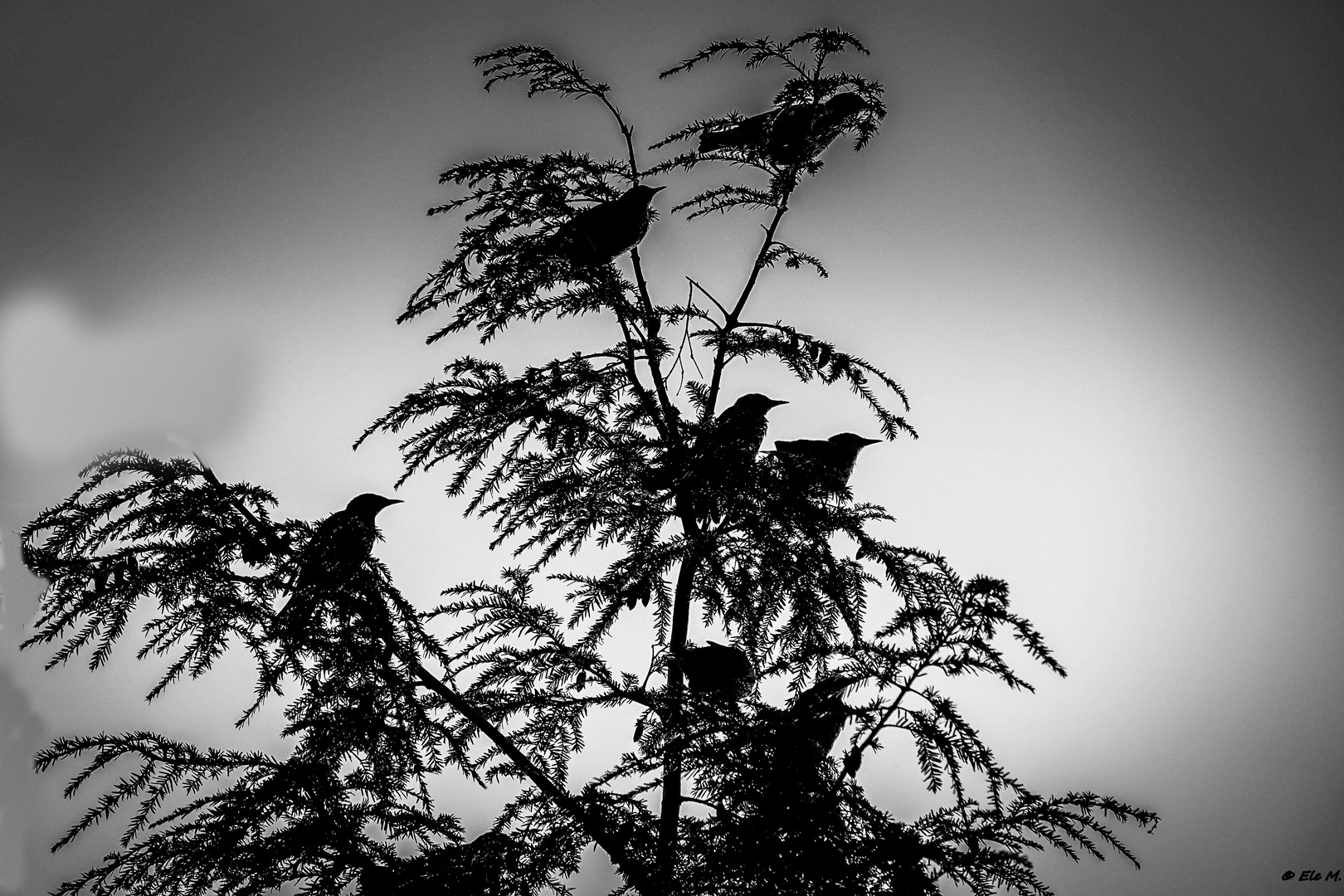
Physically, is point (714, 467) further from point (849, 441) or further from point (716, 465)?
point (849, 441)

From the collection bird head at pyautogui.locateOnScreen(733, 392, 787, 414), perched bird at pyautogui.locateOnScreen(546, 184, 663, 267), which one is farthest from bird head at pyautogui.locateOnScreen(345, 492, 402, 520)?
bird head at pyautogui.locateOnScreen(733, 392, 787, 414)

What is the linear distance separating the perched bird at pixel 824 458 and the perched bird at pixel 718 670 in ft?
1.07

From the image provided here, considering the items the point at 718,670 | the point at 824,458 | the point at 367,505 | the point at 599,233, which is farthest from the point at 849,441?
the point at 367,505

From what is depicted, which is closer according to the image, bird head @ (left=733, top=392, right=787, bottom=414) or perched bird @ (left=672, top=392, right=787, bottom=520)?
perched bird @ (left=672, top=392, right=787, bottom=520)

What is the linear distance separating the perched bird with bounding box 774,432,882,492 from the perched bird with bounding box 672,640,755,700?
0.33m

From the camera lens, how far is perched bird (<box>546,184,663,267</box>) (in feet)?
4.58

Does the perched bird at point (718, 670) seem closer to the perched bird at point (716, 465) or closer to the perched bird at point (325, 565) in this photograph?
the perched bird at point (716, 465)

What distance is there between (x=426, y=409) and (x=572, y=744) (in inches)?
26.5

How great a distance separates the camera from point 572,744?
1.43m

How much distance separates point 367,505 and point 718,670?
667 millimetres

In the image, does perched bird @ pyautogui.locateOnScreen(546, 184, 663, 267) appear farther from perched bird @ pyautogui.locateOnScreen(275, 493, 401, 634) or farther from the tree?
perched bird @ pyautogui.locateOnScreen(275, 493, 401, 634)

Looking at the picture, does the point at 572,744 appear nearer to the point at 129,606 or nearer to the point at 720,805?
the point at 720,805

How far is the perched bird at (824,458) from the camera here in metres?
1.30

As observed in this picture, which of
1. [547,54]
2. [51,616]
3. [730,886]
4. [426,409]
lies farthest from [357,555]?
[547,54]
